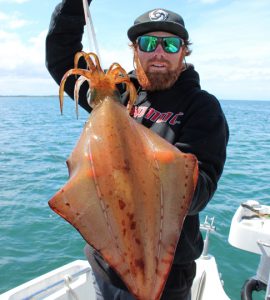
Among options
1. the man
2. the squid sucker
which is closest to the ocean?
the man

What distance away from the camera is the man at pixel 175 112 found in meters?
2.71

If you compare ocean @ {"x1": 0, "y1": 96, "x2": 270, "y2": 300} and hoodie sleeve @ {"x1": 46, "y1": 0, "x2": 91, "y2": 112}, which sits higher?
hoodie sleeve @ {"x1": 46, "y1": 0, "x2": 91, "y2": 112}

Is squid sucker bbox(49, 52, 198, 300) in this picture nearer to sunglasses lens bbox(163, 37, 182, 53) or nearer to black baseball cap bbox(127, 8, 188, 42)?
sunglasses lens bbox(163, 37, 182, 53)

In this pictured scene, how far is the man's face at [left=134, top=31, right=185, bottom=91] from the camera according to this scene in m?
3.13

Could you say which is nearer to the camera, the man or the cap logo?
the man

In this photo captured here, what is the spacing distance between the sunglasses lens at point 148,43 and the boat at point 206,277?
3.38 m

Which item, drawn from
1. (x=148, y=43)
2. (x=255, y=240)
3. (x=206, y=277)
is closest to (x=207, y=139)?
(x=148, y=43)

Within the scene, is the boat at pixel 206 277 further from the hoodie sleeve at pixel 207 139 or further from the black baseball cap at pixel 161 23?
the black baseball cap at pixel 161 23

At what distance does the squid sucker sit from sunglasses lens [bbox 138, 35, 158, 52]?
4.22ft

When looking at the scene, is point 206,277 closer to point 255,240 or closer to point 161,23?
point 255,240

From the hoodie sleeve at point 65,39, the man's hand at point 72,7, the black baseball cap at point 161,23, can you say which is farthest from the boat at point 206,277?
the black baseball cap at point 161,23

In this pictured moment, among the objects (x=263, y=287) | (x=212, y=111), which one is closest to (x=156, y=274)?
(x=212, y=111)

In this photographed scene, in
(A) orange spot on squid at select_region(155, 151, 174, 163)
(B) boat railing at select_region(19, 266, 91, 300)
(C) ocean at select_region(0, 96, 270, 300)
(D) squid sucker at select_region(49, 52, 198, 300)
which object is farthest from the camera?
(C) ocean at select_region(0, 96, 270, 300)

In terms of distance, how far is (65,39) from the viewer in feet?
12.3
